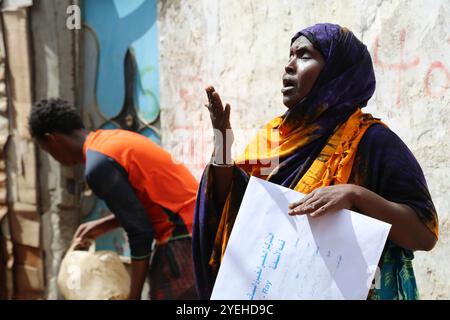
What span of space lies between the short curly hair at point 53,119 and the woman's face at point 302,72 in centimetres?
158

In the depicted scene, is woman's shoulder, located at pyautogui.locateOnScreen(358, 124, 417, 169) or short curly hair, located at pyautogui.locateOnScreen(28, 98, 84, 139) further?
short curly hair, located at pyautogui.locateOnScreen(28, 98, 84, 139)

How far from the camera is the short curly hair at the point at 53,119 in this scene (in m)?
3.18

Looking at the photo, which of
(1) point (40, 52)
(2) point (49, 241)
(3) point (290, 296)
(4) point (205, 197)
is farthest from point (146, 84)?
(3) point (290, 296)

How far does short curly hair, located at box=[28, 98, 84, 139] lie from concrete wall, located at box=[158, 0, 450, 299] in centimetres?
95

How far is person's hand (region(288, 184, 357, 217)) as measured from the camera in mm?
1622

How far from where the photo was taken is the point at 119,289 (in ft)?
10.3

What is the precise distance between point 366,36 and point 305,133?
4.15ft

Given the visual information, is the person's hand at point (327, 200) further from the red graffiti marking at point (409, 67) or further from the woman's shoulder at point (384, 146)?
the red graffiti marking at point (409, 67)

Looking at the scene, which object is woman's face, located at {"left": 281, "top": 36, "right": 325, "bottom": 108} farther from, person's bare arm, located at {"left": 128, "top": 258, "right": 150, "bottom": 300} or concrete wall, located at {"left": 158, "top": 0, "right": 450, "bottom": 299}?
person's bare arm, located at {"left": 128, "top": 258, "right": 150, "bottom": 300}

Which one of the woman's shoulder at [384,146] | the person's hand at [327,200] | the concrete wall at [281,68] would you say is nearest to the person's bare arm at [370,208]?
the person's hand at [327,200]

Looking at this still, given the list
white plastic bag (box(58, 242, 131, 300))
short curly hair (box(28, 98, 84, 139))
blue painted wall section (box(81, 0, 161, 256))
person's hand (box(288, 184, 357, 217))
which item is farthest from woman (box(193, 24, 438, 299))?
blue painted wall section (box(81, 0, 161, 256))

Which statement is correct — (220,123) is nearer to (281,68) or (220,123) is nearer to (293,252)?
(293,252)

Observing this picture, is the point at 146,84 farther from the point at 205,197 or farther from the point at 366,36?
the point at 205,197

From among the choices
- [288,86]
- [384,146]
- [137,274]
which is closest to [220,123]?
[288,86]
